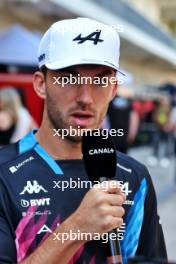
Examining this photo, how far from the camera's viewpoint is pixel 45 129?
1.72 metres

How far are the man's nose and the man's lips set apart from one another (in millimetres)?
29

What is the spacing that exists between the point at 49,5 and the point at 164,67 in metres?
16.8

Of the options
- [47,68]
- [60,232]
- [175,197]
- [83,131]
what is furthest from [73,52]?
[175,197]

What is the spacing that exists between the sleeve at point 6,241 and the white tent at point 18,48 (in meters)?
4.92

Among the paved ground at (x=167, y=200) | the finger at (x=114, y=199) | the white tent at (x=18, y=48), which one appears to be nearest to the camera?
the finger at (x=114, y=199)

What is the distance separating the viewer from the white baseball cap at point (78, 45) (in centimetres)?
162

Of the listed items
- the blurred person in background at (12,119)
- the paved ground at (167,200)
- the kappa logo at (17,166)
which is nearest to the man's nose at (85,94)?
the kappa logo at (17,166)

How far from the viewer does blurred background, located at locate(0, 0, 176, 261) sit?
20.5 ft

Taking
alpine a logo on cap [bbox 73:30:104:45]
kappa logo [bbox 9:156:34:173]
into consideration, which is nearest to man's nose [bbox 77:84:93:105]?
alpine a logo on cap [bbox 73:30:104:45]

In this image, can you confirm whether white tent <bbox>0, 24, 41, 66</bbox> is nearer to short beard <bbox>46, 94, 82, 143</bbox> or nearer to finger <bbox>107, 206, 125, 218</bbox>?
short beard <bbox>46, 94, 82, 143</bbox>

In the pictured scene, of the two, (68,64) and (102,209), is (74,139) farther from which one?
(102,209)

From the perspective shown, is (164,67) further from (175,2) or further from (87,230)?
(87,230)

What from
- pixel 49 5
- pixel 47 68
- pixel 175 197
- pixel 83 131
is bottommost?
pixel 175 197

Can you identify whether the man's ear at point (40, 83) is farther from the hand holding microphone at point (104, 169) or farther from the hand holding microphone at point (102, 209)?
the hand holding microphone at point (102, 209)
